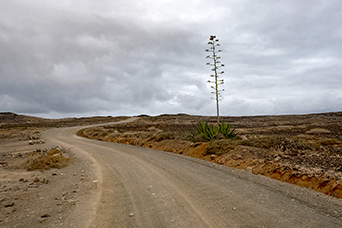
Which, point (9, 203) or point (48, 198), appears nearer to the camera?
point (9, 203)

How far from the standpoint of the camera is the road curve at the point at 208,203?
4359mm

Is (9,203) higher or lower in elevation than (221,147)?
lower

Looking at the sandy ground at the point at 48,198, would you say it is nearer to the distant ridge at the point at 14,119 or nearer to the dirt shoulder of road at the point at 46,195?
the dirt shoulder of road at the point at 46,195

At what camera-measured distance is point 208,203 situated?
5.33 metres

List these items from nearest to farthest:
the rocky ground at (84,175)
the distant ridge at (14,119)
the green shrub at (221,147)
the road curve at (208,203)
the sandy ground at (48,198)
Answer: the road curve at (208,203), the sandy ground at (48,198), the rocky ground at (84,175), the green shrub at (221,147), the distant ridge at (14,119)

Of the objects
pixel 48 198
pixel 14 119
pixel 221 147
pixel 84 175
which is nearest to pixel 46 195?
pixel 48 198

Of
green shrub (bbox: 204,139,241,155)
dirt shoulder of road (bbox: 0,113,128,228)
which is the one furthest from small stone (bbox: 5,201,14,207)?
green shrub (bbox: 204,139,241,155)

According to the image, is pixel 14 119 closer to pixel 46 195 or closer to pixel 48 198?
pixel 46 195

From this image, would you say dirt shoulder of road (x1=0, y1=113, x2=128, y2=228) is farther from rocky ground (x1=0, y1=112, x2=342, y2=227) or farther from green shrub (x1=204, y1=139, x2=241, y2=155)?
green shrub (x1=204, y1=139, x2=241, y2=155)

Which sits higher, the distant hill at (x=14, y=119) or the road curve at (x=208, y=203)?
the distant hill at (x=14, y=119)

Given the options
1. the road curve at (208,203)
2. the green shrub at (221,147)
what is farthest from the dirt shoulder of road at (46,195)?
the green shrub at (221,147)

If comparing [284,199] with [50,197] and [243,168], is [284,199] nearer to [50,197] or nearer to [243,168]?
[243,168]

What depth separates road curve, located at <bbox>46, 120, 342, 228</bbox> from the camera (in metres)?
4.36

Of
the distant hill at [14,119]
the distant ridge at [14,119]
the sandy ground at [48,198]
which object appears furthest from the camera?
the distant ridge at [14,119]
